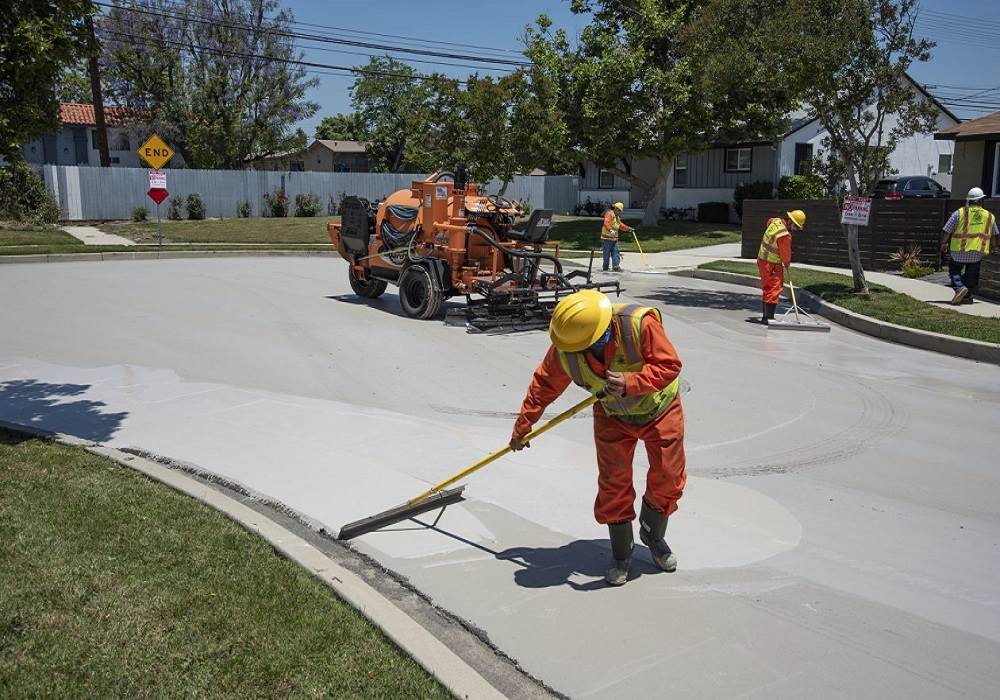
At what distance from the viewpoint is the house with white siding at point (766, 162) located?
32281 millimetres

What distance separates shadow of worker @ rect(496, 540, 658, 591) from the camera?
4824 millimetres

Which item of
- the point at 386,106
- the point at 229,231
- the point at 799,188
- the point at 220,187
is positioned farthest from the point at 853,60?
the point at 386,106

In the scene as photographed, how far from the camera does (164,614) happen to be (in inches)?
163

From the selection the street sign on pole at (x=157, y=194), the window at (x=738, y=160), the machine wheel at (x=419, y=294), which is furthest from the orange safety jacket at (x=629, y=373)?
the window at (x=738, y=160)

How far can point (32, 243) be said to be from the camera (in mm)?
23812

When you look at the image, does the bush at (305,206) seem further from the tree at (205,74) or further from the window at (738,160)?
the window at (738,160)

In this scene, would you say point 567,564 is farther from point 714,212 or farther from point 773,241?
point 714,212

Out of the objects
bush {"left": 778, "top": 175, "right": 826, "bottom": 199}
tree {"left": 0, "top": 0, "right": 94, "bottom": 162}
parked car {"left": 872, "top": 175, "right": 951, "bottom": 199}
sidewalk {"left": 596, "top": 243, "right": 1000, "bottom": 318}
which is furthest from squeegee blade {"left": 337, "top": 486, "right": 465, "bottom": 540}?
bush {"left": 778, "top": 175, "right": 826, "bottom": 199}

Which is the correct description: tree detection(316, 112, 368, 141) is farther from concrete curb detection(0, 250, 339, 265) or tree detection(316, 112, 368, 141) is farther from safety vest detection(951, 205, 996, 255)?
safety vest detection(951, 205, 996, 255)

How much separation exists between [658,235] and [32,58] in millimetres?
24556

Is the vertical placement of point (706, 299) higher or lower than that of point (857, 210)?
lower

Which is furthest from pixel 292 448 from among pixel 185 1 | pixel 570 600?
pixel 185 1

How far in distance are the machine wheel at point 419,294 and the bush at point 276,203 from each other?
2542cm

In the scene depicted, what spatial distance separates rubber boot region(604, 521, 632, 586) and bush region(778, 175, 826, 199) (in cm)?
2653
